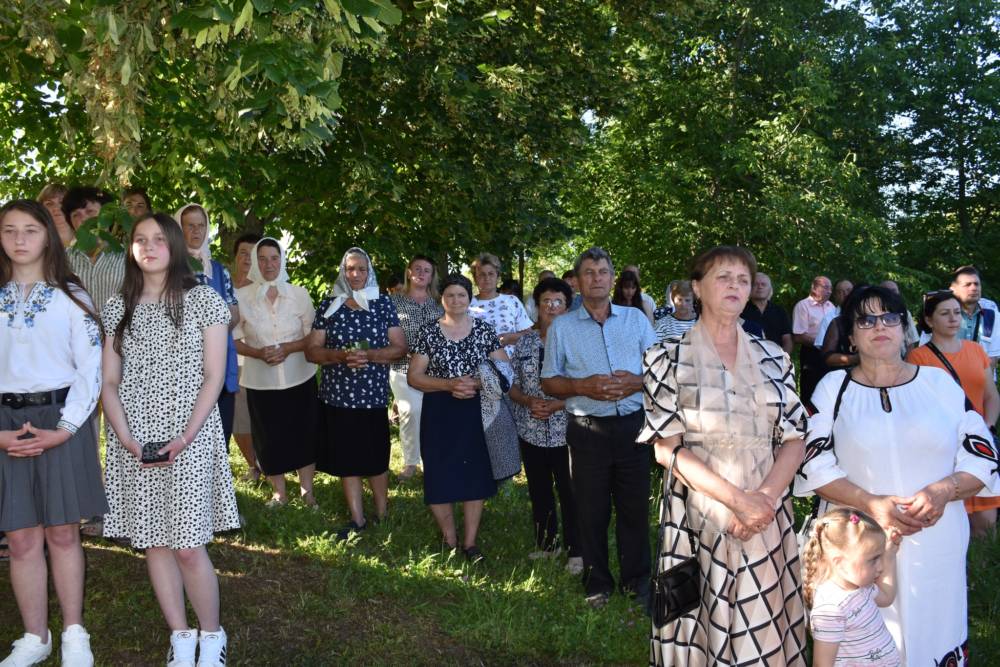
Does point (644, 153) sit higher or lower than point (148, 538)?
higher

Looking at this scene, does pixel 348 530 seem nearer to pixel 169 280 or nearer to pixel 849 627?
pixel 169 280

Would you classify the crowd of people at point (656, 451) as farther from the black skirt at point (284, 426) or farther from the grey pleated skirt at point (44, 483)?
the black skirt at point (284, 426)

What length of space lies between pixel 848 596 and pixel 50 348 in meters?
3.52

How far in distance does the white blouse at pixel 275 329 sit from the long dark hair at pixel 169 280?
2.47 metres

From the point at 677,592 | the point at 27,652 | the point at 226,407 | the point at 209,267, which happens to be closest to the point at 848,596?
the point at 677,592

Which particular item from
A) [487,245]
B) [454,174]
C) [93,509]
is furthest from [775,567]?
[487,245]

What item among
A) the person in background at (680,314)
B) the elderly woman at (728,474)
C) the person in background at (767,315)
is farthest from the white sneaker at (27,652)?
the person in background at (767,315)

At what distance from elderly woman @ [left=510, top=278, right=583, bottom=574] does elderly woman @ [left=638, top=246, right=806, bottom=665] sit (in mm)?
2248

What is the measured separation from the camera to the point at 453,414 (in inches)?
251

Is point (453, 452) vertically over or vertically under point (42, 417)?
under

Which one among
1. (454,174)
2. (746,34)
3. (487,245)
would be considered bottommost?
(487,245)

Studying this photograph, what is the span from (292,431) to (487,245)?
4.91 meters

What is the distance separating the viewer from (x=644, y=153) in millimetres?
Result: 21422

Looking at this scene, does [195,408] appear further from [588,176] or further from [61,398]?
[588,176]
